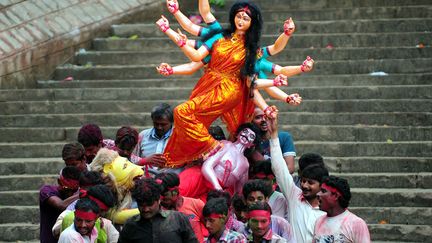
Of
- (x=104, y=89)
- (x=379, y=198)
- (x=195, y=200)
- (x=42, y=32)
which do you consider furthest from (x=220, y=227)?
(x=42, y=32)

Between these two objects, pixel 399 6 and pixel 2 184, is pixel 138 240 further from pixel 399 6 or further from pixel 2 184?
pixel 399 6

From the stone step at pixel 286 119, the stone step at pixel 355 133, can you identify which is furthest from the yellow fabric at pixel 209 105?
the stone step at pixel 286 119

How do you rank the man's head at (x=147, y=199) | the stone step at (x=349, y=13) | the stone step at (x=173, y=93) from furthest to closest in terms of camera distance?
the stone step at (x=349, y=13) < the stone step at (x=173, y=93) < the man's head at (x=147, y=199)

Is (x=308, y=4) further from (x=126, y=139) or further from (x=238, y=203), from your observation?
(x=238, y=203)

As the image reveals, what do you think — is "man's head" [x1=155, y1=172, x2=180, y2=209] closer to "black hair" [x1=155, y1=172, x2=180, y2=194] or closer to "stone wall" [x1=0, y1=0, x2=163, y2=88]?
"black hair" [x1=155, y1=172, x2=180, y2=194]

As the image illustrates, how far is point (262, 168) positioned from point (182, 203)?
1100 mm

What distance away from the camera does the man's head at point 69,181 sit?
11062mm

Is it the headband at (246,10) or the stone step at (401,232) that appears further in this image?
the stone step at (401,232)

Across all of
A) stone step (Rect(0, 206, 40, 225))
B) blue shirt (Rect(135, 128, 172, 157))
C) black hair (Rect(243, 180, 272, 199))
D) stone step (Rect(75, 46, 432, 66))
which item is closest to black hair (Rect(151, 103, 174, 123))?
blue shirt (Rect(135, 128, 172, 157))

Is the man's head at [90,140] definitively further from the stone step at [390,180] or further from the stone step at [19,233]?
the stone step at [390,180]

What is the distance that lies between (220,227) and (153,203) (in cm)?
82

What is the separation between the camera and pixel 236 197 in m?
11.2

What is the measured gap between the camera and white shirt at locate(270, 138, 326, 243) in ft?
34.9

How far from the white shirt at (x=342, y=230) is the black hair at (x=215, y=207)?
801 mm
